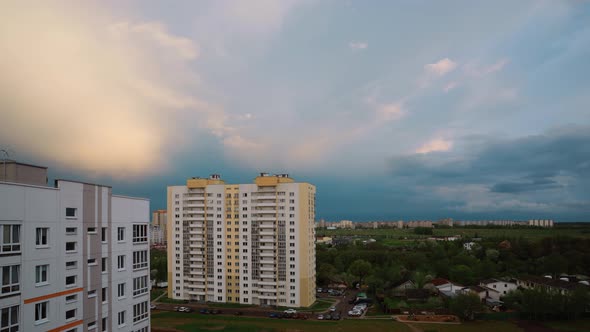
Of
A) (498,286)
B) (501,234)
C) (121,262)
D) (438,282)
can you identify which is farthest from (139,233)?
(501,234)

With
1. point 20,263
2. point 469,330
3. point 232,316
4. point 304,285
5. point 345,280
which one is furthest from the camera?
point 345,280

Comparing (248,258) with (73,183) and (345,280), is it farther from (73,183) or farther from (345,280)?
(73,183)

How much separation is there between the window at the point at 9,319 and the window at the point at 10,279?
44cm

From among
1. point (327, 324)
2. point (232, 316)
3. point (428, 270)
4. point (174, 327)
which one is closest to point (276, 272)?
point (232, 316)

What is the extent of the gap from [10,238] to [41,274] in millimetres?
1475

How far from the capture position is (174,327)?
36031mm

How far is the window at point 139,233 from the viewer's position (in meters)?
14.7

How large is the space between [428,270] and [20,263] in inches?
2073

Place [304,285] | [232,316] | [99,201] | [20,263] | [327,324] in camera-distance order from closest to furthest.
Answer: [20,263]
[99,201]
[327,324]
[232,316]
[304,285]

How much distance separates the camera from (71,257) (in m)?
11.8

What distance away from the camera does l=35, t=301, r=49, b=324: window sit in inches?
419

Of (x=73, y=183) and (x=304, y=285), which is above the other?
(x=73, y=183)

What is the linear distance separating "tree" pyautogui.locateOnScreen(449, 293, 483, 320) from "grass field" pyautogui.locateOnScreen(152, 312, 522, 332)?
3.50ft

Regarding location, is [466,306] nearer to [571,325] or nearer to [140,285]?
[571,325]
